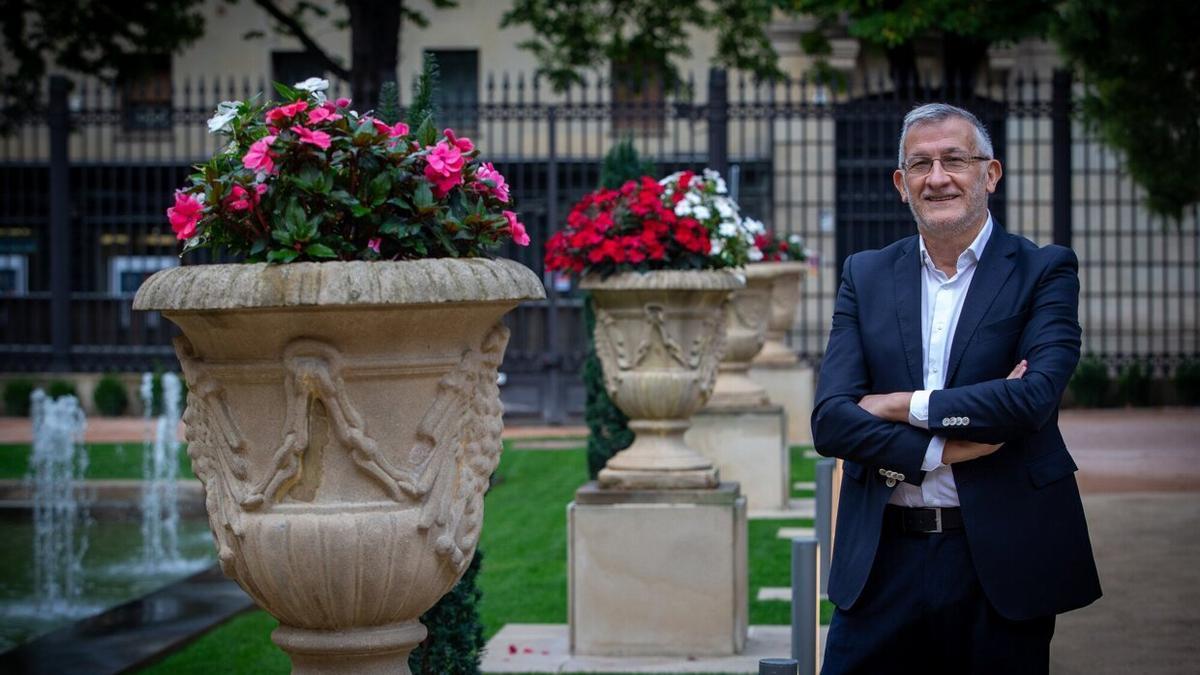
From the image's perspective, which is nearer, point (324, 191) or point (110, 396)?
point (324, 191)

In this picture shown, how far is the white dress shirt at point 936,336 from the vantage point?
346 centimetres

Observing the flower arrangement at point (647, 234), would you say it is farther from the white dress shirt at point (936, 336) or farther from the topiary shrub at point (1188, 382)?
the topiary shrub at point (1188, 382)

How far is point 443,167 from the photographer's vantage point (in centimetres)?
392

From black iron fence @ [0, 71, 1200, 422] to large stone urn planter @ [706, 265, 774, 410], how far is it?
3519 millimetres

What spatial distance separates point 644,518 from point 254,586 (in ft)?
11.5

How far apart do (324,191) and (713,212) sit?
4277 millimetres

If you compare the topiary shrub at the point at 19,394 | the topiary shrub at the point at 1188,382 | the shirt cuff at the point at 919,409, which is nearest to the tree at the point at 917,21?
the topiary shrub at the point at 1188,382

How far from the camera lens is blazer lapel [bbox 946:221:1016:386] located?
11.5ft

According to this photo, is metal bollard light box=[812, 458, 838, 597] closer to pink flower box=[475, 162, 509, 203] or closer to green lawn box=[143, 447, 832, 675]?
green lawn box=[143, 447, 832, 675]

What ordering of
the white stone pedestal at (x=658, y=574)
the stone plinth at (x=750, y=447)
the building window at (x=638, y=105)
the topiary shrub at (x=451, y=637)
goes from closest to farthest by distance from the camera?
the topiary shrub at (x=451, y=637), the white stone pedestal at (x=658, y=574), the stone plinth at (x=750, y=447), the building window at (x=638, y=105)

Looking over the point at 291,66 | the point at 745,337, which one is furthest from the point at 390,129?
the point at 291,66

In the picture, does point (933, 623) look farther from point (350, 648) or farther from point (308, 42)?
point (308, 42)

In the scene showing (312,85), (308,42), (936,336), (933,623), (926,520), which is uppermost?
(308,42)

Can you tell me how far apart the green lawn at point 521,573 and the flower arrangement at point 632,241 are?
5.86 feet
